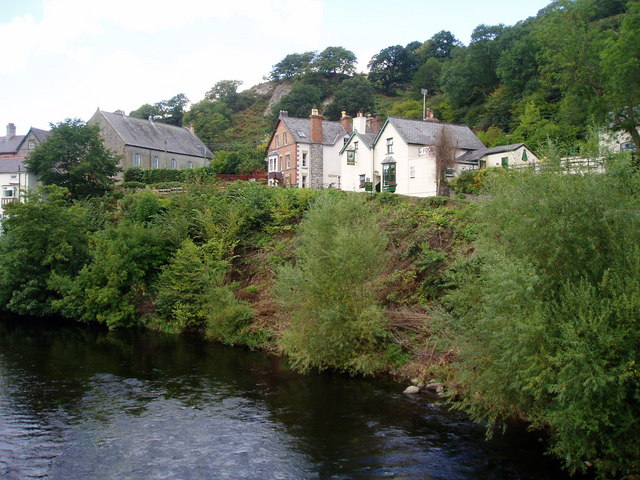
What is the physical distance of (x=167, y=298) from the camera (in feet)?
92.2

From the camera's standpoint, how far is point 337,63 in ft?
346

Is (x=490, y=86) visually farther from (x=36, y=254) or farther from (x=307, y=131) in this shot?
(x=36, y=254)

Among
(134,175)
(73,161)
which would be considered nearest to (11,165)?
(73,161)

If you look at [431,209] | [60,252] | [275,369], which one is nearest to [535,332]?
[275,369]

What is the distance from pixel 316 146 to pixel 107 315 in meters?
30.0

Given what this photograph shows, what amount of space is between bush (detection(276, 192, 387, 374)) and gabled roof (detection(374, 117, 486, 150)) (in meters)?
23.1

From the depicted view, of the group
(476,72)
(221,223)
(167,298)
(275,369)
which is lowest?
(275,369)

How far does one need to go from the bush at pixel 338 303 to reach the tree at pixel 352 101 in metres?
68.0

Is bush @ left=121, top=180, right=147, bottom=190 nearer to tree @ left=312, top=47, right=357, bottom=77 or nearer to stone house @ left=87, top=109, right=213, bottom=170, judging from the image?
stone house @ left=87, top=109, right=213, bottom=170

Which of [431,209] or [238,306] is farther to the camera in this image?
[431,209]

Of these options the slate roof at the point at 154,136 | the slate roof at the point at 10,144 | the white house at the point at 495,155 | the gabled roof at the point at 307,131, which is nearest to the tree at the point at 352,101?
the slate roof at the point at 154,136

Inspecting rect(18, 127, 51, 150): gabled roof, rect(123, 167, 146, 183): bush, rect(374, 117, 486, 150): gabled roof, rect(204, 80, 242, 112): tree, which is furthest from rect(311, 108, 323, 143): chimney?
rect(204, 80, 242, 112): tree

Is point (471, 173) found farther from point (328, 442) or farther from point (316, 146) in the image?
point (328, 442)

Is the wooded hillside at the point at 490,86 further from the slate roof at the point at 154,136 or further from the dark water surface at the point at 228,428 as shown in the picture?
the dark water surface at the point at 228,428
